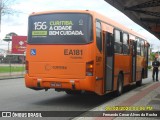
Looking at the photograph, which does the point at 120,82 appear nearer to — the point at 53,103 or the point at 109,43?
the point at 109,43

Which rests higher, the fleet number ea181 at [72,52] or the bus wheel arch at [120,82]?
the fleet number ea181 at [72,52]

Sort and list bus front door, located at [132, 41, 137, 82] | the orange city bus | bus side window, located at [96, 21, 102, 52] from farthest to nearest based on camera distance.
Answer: bus front door, located at [132, 41, 137, 82] < bus side window, located at [96, 21, 102, 52] < the orange city bus

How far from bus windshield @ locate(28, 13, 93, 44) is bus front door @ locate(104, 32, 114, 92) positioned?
131 cm

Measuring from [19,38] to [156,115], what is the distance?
4713 centimetres

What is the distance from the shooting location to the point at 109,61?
14.7 metres

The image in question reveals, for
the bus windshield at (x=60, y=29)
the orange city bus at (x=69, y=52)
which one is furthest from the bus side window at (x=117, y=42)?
the bus windshield at (x=60, y=29)

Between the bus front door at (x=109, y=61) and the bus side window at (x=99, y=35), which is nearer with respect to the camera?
the bus side window at (x=99, y=35)

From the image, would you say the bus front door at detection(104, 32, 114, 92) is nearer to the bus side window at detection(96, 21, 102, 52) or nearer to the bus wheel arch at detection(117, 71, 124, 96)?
the bus side window at detection(96, 21, 102, 52)

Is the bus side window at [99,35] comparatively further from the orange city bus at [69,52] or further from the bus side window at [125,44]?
the bus side window at [125,44]

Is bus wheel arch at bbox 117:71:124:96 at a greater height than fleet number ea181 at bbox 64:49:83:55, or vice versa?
fleet number ea181 at bbox 64:49:83:55

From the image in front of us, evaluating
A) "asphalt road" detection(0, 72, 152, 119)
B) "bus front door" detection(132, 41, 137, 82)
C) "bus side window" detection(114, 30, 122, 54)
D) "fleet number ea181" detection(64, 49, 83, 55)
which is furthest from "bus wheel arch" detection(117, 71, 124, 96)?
"fleet number ea181" detection(64, 49, 83, 55)

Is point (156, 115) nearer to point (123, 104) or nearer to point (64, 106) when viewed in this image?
point (123, 104)

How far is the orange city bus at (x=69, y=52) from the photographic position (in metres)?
13.0

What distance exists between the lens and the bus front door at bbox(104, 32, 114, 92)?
14.3 meters
